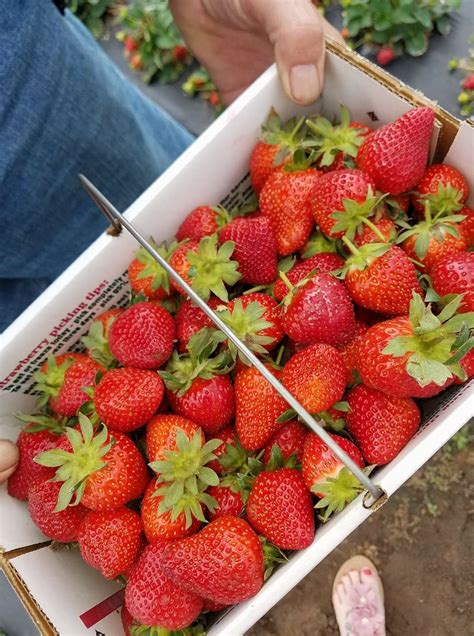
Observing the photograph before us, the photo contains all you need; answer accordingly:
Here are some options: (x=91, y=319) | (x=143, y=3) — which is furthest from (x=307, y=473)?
(x=143, y=3)

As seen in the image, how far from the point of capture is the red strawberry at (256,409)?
0.90m

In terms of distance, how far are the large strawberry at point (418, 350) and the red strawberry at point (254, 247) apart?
9.6 inches

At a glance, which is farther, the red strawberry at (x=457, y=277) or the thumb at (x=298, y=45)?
the thumb at (x=298, y=45)

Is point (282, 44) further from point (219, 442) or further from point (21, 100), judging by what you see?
point (219, 442)

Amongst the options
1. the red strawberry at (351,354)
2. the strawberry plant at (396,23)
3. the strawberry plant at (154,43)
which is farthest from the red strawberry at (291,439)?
the strawberry plant at (154,43)

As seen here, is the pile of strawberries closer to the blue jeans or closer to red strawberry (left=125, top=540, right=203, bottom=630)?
red strawberry (left=125, top=540, right=203, bottom=630)

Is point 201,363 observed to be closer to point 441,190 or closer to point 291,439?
point 291,439

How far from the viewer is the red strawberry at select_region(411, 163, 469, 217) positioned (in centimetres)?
97

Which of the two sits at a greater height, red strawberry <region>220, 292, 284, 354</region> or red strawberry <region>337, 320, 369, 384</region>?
red strawberry <region>220, 292, 284, 354</region>

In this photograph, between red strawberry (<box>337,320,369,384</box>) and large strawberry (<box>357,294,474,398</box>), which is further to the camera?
red strawberry (<box>337,320,369,384</box>)

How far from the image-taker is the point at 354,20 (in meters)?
1.91

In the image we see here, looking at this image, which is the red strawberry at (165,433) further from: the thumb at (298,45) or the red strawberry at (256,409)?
the thumb at (298,45)

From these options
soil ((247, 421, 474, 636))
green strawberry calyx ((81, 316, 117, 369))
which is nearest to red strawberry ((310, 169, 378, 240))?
green strawberry calyx ((81, 316, 117, 369))

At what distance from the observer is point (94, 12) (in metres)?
2.39
